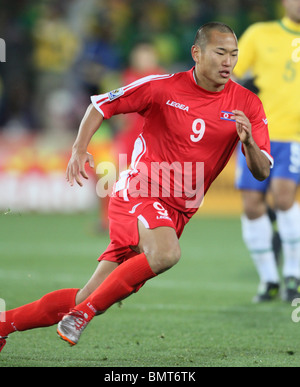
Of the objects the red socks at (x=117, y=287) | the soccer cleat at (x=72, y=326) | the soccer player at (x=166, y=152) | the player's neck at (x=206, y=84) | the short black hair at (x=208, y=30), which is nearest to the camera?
the soccer cleat at (x=72, y=326)

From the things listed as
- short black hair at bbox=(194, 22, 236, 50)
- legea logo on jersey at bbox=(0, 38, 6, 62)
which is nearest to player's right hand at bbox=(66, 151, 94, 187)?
short black hair at bbox=(194, 22, 236, 50)

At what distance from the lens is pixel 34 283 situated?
7.21 meters

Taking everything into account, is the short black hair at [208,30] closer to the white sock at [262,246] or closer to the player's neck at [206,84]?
the player's neck at [206,84]

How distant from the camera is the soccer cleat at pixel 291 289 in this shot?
6645 millimetres

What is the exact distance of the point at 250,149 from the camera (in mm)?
4402

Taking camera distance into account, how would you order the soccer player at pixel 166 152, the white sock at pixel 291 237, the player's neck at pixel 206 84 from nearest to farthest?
the soccer player at pixel 166 152, the player's neck at pixel 206 84, the white sock at pixel 291 237

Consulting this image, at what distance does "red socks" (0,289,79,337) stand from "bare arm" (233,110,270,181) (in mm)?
1273

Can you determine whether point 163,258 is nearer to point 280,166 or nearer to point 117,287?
point 117,287

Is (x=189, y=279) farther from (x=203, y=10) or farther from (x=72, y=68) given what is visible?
(x=203, y=10)

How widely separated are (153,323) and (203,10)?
37.9 ft

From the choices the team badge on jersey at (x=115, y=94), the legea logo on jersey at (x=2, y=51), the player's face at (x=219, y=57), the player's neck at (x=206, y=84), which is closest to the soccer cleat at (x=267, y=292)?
the player's neck at (x=206, y=84)

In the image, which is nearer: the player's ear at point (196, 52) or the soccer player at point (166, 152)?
the soccer player at point (166, 152)

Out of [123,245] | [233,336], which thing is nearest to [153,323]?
[233,336]

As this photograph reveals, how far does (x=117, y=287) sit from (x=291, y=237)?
2.89 meters
